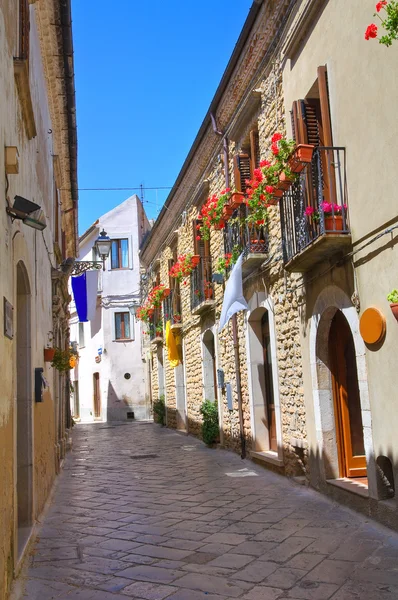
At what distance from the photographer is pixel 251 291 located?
1027 cm

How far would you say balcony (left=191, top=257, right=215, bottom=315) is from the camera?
1299cm

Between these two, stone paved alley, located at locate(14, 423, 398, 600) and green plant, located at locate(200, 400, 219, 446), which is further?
green plant, located at locate(200, 400, 219, 446)

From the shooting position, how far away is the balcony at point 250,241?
934cm

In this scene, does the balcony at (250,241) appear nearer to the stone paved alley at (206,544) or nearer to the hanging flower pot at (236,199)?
the hanging flower pot at (236,199)

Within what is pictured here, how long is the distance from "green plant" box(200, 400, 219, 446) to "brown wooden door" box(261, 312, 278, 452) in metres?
2.80

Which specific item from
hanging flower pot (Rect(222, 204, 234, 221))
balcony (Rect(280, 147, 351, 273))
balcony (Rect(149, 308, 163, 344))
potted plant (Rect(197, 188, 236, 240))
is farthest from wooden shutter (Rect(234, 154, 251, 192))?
balcony (Rect(149, 308, 163, 344))

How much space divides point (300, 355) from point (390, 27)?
458 cm

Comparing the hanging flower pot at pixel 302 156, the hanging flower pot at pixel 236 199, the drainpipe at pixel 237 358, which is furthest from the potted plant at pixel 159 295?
the hanging flower pot at pixel 302 156

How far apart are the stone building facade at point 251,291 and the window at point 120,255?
12125mm

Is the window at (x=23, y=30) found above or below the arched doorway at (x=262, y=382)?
above

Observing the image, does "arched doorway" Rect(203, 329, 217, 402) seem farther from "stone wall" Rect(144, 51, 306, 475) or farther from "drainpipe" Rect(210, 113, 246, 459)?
"drainpipe" Rect(210, 113, 246, 459)

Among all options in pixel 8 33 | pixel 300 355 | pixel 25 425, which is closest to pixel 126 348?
pixel 300 355

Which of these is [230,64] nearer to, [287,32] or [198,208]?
[287,32]

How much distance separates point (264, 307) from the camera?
9.54 meters
